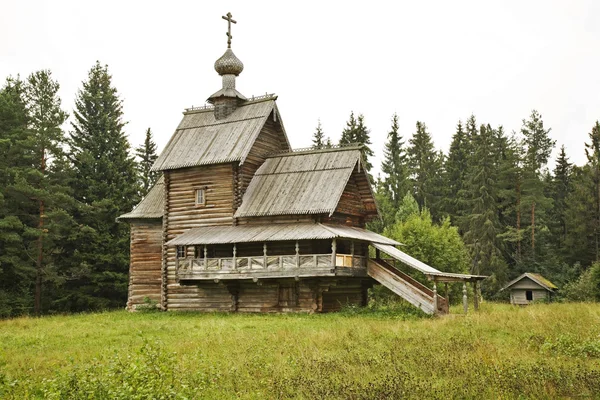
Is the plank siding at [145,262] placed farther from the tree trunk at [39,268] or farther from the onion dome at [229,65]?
the onion dome at [229,65]

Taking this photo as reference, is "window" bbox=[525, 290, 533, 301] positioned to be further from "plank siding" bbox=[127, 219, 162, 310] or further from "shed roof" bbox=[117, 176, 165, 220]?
"shed roof" bbox=[117, 176, 165, 220]

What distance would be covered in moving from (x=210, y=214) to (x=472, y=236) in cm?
3021

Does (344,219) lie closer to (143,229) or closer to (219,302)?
(219,302)

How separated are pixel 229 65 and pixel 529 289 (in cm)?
2908

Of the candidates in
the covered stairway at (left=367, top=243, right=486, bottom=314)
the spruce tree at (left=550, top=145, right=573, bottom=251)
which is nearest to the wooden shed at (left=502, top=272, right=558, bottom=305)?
the spruce tree at (left=550, top=145, right=573, bottom=251)

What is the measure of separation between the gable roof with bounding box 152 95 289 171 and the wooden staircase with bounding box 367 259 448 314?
28.2ft

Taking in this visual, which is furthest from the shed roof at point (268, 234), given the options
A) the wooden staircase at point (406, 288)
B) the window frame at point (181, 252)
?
the wooden staircase at point (406, 288)

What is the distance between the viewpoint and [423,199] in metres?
65.8

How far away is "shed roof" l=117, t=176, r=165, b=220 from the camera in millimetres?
34906

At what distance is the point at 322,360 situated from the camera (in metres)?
14.5

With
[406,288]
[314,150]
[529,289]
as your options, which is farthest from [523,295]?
[406,288]

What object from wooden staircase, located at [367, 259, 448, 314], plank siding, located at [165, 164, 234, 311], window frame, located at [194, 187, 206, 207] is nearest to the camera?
wooden staircase, located at [367, 259, 448, 314]

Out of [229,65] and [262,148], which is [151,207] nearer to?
[262,148]

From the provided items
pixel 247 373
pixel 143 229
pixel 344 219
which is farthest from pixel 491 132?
pixel 247 373
